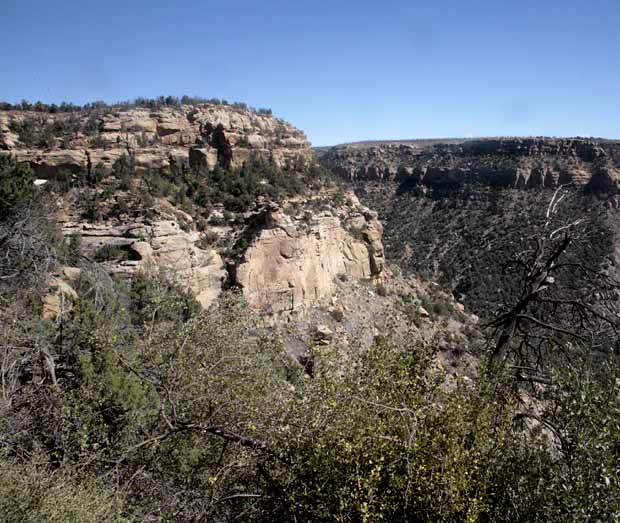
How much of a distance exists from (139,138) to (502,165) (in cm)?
5107

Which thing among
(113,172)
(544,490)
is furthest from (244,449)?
(113,172)

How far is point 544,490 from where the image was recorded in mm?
3879

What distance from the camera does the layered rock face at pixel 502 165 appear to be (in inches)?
2122

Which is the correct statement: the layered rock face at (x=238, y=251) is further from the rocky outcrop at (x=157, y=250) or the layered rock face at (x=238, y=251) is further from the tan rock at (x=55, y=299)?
the tan rock at (x=55, y=299)

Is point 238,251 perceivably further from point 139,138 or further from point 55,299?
point 139,138

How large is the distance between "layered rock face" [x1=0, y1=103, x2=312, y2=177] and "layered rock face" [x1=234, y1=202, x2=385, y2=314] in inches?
314

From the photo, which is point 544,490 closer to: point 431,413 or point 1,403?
point 431,413

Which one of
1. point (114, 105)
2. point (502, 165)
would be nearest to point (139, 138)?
point (114, 105)

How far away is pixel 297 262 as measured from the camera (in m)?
19.4

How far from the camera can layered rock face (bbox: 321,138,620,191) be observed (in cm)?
5391

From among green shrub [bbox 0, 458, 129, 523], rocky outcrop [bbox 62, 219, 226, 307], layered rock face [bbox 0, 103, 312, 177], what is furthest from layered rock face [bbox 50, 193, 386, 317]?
green shrub [bbox 0, 458, 129, 523]

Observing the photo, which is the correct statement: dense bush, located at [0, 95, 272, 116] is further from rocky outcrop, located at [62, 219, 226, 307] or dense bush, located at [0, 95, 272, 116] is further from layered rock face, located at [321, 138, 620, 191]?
layered rock face, located at [321, 138, 620, 191]

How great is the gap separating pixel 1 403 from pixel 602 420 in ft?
26.4

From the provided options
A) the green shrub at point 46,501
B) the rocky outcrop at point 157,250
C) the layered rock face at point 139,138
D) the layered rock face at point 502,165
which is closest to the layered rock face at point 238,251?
the rocky outcrop at point 157,250
